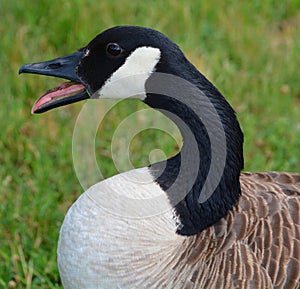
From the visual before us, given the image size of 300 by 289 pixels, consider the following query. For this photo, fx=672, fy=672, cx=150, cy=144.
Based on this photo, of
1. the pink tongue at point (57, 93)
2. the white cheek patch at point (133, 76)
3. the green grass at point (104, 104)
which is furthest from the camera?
the green grass at point (104, 104)

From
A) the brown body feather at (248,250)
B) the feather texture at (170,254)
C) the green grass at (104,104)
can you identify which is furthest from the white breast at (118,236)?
the green grass at (104,104)

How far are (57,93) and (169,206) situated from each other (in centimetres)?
68

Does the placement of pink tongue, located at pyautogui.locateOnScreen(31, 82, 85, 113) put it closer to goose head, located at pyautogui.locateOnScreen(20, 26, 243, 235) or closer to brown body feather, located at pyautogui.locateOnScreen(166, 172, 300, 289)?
goose head, located at pyautogui.locateOnScreen(20, 26, 243, 235)

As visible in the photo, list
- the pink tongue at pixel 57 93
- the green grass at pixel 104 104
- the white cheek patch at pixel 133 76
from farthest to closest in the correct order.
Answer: the green grass at pixel 104 104 < the pink tongue at pixel 57 93 < the white cheek patch at pixel 133 76

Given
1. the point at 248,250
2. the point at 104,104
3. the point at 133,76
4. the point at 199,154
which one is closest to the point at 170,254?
the point at 248,250

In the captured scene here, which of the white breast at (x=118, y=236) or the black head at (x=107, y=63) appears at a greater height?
the black head at (x=107, y=63)

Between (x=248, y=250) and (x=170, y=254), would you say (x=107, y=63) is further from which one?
(x=248, y=250)

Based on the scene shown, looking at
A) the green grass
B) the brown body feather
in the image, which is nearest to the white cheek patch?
the brown body feather

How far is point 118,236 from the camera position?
2799 millimetres

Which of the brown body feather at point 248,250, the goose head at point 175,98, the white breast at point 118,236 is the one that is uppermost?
the goose head at point 175,98

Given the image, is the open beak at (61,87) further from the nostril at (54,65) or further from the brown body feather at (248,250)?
the brown body feather at (248,250)

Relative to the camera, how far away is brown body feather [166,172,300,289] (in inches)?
108

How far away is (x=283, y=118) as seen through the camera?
4656 mm

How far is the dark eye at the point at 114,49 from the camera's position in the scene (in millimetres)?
2744
